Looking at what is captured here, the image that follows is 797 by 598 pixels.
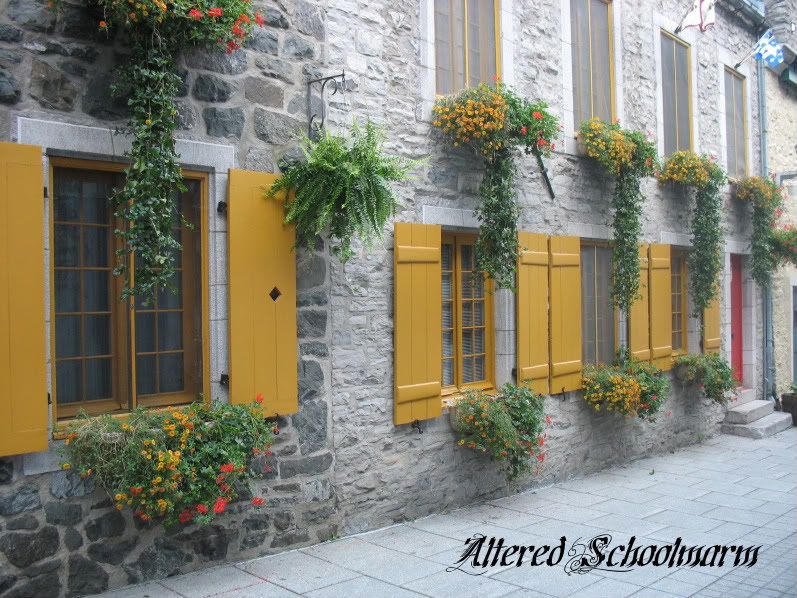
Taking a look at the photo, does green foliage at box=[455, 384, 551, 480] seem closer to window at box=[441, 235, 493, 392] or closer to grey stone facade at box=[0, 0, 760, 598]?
grey stone facade at box=[0, 0, 760, 598]

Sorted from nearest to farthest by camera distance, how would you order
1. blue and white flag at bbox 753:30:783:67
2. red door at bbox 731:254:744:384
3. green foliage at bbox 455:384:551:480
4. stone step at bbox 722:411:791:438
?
green foliage at bbox 455:384:551:480 → stone step at bbox 722:411:791:438 → blue and white flag at bbox 753:30:783:67 → red door at bbox 731:254:744:384

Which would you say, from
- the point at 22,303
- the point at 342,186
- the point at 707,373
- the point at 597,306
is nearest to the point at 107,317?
the point at 22,303

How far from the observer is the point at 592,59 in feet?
28.5

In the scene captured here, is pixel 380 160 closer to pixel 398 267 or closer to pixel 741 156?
pixel 398 267

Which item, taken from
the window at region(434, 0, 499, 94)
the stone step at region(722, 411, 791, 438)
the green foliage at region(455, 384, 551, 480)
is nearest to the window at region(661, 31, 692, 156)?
the window at region(434, 0, 499, 94)

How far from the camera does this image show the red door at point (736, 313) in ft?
39.3

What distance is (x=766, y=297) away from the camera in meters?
12.3

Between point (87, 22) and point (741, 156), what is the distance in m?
10.0

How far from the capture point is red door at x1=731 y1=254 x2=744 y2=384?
11992 mm

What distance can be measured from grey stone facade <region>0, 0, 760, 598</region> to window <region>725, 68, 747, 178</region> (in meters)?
4.41

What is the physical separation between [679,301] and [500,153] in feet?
15.5

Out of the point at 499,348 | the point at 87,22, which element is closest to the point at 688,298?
the point at 499,348

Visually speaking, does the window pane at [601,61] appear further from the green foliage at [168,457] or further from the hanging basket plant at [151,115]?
the green foliage at [168,457]

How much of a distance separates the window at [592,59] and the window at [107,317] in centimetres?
487
